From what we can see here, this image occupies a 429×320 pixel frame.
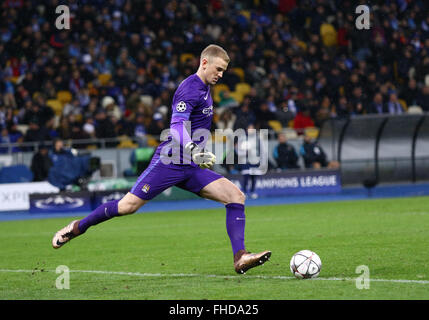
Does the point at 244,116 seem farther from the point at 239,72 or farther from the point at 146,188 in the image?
the point at 146,188

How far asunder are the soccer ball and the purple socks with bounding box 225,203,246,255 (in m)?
0.62

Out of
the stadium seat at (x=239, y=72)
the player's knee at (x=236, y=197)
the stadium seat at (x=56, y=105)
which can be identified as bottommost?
the player's knee at (x=236, y=197)

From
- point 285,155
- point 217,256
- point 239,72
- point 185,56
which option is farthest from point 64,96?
point 217,256

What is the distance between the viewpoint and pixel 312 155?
22469 millimetres

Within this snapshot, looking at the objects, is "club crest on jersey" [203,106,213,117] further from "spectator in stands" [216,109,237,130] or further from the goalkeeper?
"spectator in stands" [216,109,237,130]

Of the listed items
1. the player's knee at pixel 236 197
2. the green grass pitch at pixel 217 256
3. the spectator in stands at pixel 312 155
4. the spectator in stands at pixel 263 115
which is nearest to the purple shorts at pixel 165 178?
the player's knee at pixel 236 197

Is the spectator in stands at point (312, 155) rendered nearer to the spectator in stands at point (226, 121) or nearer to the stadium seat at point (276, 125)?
the stadium seat at point (276, 125)

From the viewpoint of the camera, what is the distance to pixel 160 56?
26.1 meters

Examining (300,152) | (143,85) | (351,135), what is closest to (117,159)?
(143,85)

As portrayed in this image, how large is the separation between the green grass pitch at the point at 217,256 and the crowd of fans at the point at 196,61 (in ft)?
20.1

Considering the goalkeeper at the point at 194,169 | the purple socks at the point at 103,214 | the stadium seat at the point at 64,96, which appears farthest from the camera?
the stadium seat at the point at 64,96

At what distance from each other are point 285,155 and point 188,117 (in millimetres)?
14811

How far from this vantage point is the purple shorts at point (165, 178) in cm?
792
